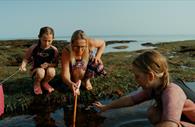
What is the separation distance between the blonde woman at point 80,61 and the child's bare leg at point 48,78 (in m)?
0.46

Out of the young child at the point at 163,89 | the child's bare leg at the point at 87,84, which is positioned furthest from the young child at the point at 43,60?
the young child at the point at 163,89

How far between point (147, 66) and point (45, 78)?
504 centimetres

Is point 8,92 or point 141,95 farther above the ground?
point 141,95

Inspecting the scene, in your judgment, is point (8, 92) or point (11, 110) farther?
point (8, 92)

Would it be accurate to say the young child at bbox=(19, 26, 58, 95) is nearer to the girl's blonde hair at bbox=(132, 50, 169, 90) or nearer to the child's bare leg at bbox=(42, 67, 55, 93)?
the child's bare leg at bbox=(42, 67, 55, 93)

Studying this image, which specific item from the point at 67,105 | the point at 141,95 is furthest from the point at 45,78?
the point at 141,95

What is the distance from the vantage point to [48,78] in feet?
28.6

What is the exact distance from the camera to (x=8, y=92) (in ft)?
29.8

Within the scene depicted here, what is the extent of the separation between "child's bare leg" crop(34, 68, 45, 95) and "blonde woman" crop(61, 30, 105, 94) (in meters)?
0.61

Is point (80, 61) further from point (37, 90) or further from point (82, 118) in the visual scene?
point (82, 118)

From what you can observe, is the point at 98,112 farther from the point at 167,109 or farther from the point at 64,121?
the point at 167,109

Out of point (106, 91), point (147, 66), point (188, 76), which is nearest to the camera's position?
point (147, 66)

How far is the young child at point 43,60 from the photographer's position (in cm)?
855

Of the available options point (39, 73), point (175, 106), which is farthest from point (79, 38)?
point (175, 106)
